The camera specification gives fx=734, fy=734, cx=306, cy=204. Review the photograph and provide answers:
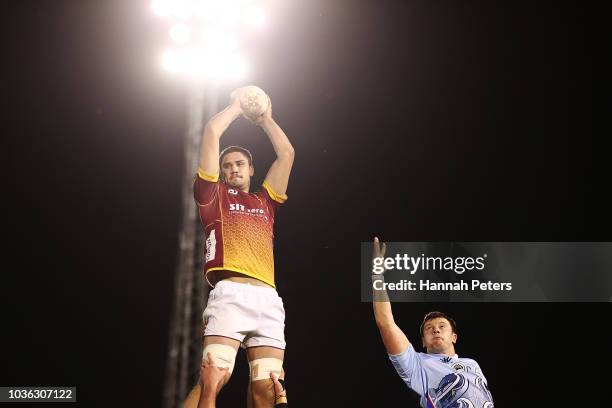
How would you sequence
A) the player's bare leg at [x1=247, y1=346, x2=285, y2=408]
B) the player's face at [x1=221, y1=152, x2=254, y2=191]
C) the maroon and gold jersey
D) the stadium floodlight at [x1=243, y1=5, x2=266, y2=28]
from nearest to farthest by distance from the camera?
the player's bare leg at [x1=247, y1=346, x2=285, y2=408], the maroon and gold jersey, the player's face at [x1=221, y1=152, x2=254, y2=191], the stadium floodlight at [x1=243, y1=5, x2=266, y2=28]

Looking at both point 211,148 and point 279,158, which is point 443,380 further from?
point 211,148

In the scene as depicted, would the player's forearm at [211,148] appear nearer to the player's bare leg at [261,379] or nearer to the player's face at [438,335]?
the player's bare leg at [261,379]

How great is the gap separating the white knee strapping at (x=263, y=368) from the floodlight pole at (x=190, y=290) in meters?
1.84

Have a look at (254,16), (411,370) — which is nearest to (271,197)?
(411,370)

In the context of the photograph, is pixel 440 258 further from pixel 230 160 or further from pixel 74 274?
pixel 74 274

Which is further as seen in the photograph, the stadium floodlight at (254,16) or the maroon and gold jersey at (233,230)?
the stadium floodlight at (254,16)

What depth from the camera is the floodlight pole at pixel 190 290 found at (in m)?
6.02

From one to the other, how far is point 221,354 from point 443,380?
5.05 feet

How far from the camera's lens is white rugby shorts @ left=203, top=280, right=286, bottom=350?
164 inches

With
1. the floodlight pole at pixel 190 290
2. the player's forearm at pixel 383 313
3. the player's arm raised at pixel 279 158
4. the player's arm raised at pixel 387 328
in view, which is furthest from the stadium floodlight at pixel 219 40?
the player's forearm at pixel 383 313

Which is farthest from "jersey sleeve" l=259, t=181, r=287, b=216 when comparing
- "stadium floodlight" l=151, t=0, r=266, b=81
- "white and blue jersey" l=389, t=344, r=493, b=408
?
"stadium floodlight" l=151, t=0, r=266, b=81

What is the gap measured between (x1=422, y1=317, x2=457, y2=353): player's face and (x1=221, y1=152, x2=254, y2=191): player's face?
1.56 metres

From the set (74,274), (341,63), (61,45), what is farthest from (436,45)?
(74,274)

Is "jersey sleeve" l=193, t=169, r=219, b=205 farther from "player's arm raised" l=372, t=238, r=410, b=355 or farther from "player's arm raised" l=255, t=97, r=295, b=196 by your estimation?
"player's arm raised" l=372, t=238, r=410, b=355
